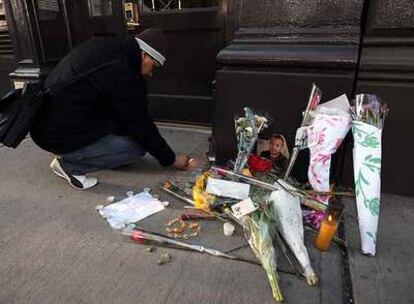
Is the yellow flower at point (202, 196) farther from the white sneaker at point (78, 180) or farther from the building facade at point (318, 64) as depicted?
the white sneaker at point (78, 180)

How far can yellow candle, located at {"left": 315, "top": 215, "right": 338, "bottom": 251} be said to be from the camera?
191cm

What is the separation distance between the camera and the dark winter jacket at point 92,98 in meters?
2.46

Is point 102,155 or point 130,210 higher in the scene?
point 102,155

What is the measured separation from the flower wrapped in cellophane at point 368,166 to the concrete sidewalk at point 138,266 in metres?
0.15

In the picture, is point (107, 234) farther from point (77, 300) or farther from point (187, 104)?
point (187, 104)

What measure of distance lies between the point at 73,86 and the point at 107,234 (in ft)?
3.46

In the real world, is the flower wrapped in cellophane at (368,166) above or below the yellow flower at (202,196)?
above

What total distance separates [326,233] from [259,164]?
0.78 meters

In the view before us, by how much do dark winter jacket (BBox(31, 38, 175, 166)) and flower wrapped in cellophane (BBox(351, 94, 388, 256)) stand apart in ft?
4.67

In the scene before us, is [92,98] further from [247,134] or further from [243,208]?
[243,208]

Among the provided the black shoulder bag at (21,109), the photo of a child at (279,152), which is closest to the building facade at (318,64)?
the photo of a child at (279,152)

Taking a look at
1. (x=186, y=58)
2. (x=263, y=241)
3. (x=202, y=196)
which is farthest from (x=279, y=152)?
(x=186, y=58)

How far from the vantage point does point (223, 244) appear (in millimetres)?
2051

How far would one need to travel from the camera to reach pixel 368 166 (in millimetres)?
1986
